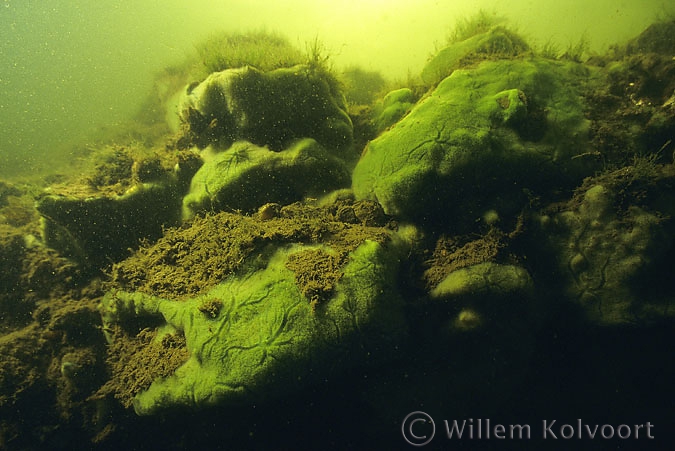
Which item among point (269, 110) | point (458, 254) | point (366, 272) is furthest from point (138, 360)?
point (458, 254)

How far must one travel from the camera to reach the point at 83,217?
4621 millimetres

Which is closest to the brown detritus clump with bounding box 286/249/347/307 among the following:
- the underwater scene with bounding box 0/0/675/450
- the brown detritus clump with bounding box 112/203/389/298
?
the underwater scene with bounding box 0/0/675/450

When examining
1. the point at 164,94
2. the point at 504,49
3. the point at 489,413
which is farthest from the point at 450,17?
the point at 489,413

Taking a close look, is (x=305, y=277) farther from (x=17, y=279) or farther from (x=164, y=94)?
(x=164, y=94)

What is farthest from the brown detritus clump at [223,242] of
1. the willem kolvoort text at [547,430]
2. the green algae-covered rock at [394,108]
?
the willem kolvoort text at [547,430]

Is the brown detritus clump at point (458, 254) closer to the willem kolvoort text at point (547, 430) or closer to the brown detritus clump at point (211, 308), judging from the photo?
the willem kolvoort text at point (547, 430)

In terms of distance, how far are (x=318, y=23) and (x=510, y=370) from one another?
55.4 feet

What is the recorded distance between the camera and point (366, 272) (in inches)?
126

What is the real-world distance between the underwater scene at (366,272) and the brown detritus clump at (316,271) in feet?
0.07

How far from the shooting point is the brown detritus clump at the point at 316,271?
3074 millimetres

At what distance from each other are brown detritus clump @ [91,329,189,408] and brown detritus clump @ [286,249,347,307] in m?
1.60

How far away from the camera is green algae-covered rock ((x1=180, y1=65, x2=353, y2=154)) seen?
491cm

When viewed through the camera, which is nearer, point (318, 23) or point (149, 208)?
point (149, 208)

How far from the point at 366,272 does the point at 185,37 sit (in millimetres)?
27069
